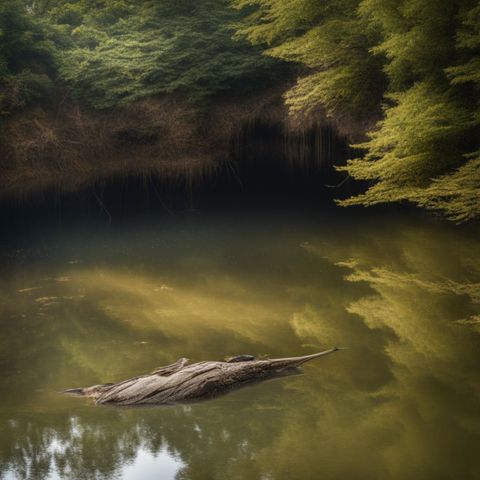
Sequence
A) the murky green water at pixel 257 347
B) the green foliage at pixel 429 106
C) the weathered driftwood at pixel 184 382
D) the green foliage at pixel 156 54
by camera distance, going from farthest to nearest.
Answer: the green foliage at pixel 156 54
the green foliage at pixel 429 106
the weathered driftwood at pixel 184 382
the murky green water at pixel 257 347

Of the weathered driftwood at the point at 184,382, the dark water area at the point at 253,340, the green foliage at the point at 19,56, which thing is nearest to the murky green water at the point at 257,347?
the dark water area at the point at 253,340

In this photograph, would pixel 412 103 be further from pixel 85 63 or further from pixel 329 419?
pixel 85 63

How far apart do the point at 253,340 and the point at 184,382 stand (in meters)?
1.53

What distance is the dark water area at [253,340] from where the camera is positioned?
19.8 ft

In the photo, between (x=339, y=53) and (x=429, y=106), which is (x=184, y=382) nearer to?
(x=429, y=106)

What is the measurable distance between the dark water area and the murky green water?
0.02 metres

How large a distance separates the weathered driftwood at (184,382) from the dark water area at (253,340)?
172 millimetres

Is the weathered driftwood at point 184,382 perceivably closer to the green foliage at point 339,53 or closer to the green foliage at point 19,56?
the green foliage at point 339,53

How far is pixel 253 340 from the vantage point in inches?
337

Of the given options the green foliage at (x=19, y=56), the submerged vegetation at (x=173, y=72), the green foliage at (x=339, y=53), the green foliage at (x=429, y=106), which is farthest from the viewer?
the green foliage at (x=19, y=56)

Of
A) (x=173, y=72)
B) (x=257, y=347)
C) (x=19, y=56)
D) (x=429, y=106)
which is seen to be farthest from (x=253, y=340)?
(x=19, y=56)

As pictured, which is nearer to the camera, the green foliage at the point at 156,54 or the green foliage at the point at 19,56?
the green foliage at the point at 19,56

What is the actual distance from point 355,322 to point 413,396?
2.24 metres

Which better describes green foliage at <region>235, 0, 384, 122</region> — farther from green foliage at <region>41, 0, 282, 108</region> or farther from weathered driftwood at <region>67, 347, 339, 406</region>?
weathered driftwood at <region>67, 347, 339, 406</region>
